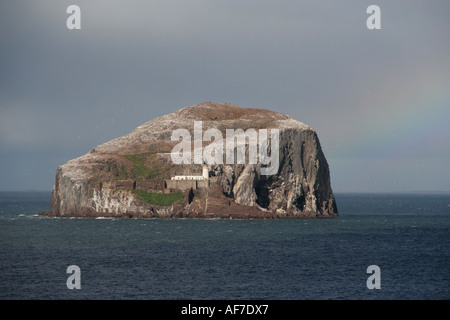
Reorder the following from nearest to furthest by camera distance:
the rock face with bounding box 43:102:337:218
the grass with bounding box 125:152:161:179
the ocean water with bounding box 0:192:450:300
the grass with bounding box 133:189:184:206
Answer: the ocean water with bounding box 0:192:450:300, the rock face with bounding box 43:102:337:218, the grass with bounding box 133:189:184:206, the grass with bounding box 125:152:161:179

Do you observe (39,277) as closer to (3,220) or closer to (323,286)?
(323,286)

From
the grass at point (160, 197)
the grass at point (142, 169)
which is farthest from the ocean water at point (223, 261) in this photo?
the grass at point (142, 169)

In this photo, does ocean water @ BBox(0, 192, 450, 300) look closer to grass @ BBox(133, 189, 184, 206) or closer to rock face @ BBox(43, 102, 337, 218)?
rock face @ BBox(43, 102, 337, 218)

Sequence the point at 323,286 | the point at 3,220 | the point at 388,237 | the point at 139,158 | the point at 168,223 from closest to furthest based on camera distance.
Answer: the point at 323,286 → the point at 388,237 → the point at 168,223 → the point at 3,220 → the point at 139,158

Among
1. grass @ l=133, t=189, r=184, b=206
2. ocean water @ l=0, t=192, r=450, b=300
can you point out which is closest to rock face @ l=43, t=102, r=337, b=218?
grass @ l=133, t=189, r=184, b=206

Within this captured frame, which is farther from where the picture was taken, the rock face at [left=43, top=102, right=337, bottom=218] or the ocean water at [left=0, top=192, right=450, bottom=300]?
the rock face at [left=43, top=102, right=337, bottom=218]

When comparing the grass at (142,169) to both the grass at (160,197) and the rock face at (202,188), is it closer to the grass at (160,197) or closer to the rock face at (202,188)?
the rock face at (202,188)

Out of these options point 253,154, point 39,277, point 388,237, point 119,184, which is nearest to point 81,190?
point 119,184
